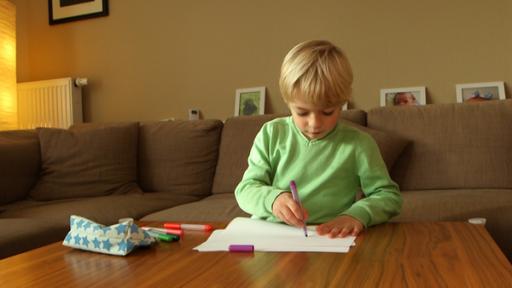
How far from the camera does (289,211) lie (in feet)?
3.21

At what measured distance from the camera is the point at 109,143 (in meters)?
A: 2.52

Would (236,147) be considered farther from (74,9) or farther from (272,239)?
(74,9)

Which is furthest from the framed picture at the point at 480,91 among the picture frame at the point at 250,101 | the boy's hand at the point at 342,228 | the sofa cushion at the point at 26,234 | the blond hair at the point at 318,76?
the sofa cushion at the point at 26,234

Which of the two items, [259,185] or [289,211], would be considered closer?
[289,211]

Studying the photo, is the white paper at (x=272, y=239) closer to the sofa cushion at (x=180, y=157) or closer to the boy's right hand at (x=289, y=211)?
the boy's right hand at (x=289, y=211)

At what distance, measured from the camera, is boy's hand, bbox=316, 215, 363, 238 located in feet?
3.02

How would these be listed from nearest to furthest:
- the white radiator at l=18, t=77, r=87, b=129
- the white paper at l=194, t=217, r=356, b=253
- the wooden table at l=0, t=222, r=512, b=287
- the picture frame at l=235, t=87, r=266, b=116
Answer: the wooden table at l=0, t=222, r=512, b=287
the white paper at l=194, t=217, r=356, b=253
the picture frame at l=235, t=87, r=266, b=116
the white radiator at l=18, t=77, r=87, b=129

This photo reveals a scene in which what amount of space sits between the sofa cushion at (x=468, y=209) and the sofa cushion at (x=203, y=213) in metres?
0.60

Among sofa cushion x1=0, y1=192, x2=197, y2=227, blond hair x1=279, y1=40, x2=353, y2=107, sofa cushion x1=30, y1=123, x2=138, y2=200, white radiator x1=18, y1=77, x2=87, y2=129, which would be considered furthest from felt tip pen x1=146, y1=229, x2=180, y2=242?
white radiator x1=18, y1=77, x2=87, y2=129

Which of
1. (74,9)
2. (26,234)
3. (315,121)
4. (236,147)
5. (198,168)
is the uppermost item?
(74,9)

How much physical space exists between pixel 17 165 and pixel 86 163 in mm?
304

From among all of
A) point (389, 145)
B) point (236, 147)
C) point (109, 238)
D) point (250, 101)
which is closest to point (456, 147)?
point (389, 145)

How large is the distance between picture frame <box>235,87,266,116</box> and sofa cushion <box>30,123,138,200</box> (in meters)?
0.69

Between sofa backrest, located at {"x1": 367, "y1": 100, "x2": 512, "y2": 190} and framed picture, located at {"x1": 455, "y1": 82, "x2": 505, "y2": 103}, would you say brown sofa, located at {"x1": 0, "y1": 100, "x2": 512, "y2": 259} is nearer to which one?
sofa backrest, located at {"x1": 367, "y1": 100, "x2": 512, "y2": 190}
